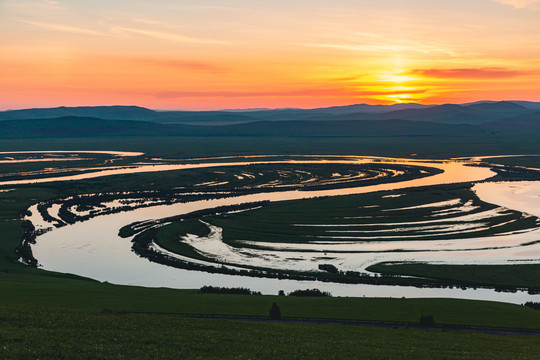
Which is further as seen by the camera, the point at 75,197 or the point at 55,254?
the point at 75,197

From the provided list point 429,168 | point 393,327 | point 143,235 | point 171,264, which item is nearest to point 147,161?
point 429,168

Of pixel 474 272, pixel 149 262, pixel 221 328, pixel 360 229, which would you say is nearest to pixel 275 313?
pixel 221 328

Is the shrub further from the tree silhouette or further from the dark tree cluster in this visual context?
the tree silhouette

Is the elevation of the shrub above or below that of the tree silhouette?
below

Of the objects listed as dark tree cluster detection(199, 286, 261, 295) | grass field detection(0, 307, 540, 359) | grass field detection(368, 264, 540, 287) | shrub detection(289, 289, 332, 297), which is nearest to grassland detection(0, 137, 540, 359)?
grass field detection(0, 307, 540, 359)

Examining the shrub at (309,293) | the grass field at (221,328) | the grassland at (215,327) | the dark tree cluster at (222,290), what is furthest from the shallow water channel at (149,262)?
the grass field at (221,328)

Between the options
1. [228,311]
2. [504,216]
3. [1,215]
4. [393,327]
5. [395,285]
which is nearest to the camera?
[393,327]

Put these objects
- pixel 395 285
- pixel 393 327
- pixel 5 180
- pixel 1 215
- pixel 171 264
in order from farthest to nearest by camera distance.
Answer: pixel 5 180
pixel 1 215
pixel 171 264
pixel 395 285
pixel 393 327

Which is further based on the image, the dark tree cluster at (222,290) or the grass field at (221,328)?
the dark tree cluster at (222,290)

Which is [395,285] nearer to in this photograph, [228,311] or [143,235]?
[228,311]

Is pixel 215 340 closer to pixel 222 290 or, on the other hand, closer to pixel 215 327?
pixel 215 327

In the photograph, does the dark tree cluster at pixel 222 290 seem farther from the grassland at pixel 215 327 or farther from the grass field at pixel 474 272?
the grass field at pixel 474 272
